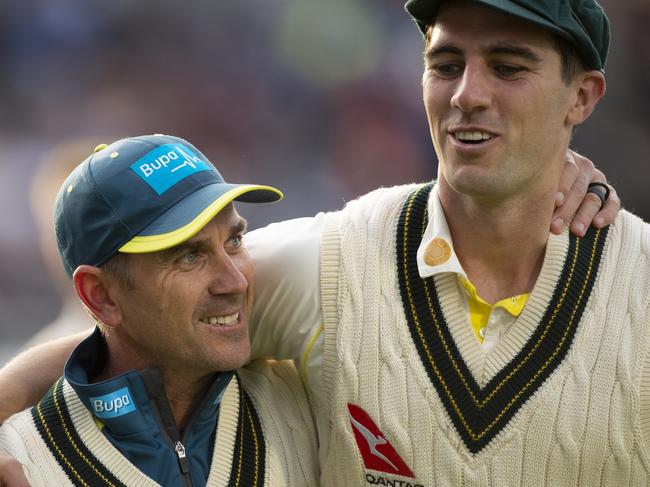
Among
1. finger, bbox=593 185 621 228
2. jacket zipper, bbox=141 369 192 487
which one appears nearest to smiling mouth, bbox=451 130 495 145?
finger, bbox=593 185 621 228

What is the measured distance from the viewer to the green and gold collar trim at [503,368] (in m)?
2.47

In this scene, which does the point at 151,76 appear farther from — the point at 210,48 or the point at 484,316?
the point at 484,316

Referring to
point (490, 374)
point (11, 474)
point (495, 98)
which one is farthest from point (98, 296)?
point (495, 98)

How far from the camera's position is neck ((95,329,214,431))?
2.36 meters

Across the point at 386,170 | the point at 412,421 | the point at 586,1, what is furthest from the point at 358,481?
the point at 386,170

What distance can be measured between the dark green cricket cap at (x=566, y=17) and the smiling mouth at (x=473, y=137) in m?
0.28

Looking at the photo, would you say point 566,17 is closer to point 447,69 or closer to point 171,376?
point 447,69

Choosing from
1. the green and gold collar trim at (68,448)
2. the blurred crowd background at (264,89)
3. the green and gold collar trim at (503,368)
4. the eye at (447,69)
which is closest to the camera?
the green and gold collar trim at (68,448)

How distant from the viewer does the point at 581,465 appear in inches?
96.0

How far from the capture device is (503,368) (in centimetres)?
250

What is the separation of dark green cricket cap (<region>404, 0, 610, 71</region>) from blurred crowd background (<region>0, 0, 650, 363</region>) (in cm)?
391

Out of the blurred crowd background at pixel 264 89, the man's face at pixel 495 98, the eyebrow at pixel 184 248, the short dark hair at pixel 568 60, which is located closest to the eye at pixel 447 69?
the man's face at pixel 495 98

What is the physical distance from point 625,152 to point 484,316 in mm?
4595

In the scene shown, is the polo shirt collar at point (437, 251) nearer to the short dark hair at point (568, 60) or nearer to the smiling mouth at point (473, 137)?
the smiling mouth at point (473, 137)
